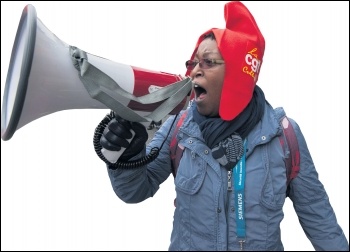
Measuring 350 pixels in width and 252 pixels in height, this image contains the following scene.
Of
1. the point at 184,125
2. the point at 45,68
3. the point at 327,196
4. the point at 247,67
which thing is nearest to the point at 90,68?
Result: the point at 45,68

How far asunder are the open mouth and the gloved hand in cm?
38

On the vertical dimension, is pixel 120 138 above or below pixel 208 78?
below

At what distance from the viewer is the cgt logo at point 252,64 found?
2402mm

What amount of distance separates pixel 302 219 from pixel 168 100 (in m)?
1.05

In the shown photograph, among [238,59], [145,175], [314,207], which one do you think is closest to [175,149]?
[145,175]

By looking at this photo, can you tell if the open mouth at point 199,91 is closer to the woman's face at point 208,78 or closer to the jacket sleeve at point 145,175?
the woman's face at point 208,78

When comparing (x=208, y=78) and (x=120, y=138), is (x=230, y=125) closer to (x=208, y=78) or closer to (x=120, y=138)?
(x=208, y=78)

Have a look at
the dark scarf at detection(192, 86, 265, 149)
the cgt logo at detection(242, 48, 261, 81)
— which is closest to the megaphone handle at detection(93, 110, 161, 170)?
the dark scarf at detection(192, 86, 265, 149)

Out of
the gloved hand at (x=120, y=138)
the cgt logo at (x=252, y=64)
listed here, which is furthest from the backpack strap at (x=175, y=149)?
the cgt logo at (x=252, y=64)

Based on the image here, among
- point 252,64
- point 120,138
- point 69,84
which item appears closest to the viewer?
point 69,84

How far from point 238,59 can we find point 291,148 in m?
0.56

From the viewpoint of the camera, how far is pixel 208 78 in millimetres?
2375

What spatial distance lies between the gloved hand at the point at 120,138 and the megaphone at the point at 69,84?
0.06 metres

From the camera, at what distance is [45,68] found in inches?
76.7
